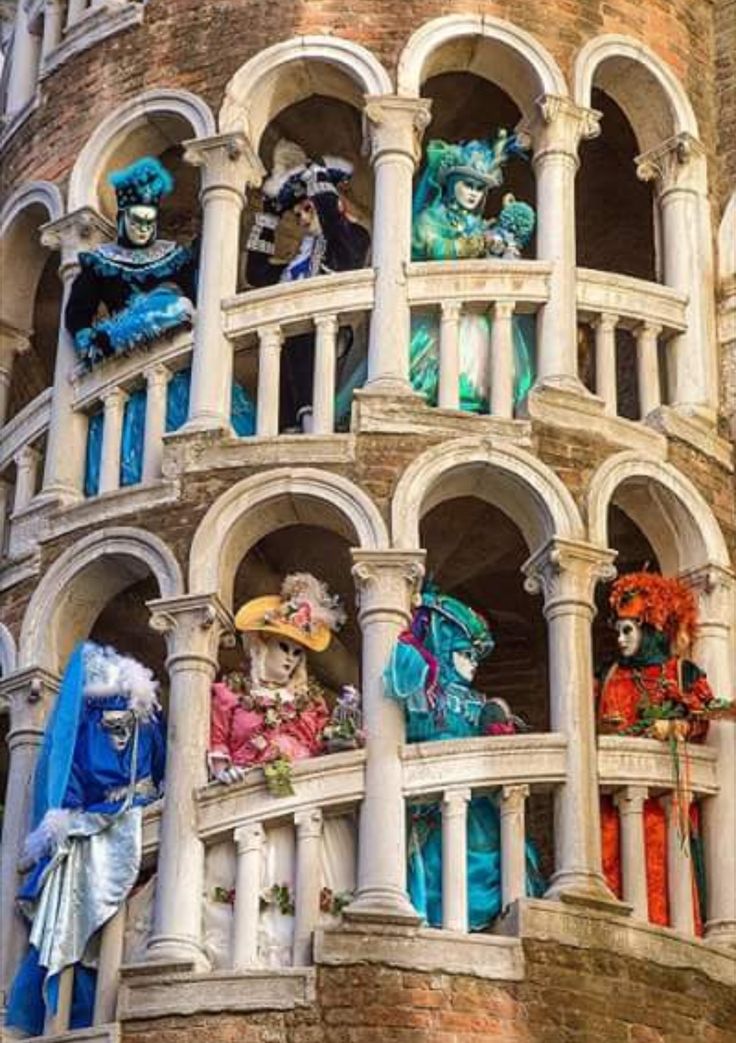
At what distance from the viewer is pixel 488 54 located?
1812 cm

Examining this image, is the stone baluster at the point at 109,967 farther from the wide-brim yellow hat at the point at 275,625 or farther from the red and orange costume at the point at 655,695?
the red and orange costume at the point at 655,695

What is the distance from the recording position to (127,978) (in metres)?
14.9

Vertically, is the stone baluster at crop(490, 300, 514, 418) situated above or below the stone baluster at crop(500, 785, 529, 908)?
above

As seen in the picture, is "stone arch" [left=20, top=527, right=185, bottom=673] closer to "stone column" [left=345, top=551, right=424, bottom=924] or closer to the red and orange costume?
"stone column" [left=345, top=551, right=424, bottom=924]

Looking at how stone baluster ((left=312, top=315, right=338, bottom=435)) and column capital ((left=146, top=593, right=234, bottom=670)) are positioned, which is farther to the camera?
stone baluster ((left=312, top=315, right=338, bottom=435))

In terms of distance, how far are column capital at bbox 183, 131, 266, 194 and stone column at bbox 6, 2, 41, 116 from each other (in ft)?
8.64

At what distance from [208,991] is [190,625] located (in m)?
2.47

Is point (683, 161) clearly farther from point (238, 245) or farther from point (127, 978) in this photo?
point (127, 978)

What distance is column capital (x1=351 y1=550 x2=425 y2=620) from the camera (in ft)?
52.1

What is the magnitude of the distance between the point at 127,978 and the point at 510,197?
20.7 feet

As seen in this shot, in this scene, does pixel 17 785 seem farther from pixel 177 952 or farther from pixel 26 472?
pixel 26 472

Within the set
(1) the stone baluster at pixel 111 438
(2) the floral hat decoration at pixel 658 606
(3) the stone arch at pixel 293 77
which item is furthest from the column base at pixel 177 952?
(3) the stone arch at pixel 293 77

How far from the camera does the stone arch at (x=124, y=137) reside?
59.9 feet

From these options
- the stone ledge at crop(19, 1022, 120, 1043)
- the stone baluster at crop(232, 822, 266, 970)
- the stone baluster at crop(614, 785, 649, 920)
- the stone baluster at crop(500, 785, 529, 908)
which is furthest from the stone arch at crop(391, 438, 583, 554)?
the stone ledge at crop(19, 1022, 120, 1043)
